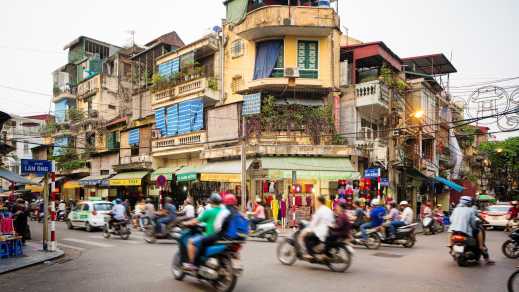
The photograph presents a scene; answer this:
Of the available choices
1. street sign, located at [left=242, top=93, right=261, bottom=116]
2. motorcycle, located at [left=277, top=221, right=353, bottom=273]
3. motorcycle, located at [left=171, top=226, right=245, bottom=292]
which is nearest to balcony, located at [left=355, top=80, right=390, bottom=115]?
street sign, located at [left=242, top=93, right=261, bottom=116]

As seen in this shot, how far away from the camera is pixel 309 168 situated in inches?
828

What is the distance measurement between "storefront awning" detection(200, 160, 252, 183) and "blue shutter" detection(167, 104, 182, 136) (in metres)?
4.59

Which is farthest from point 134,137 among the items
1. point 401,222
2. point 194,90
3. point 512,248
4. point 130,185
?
A: point 512,248

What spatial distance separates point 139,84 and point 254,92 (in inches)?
520

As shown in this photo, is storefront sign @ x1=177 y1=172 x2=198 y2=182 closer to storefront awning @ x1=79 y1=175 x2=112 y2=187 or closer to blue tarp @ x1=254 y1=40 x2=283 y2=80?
blue tarp @ x1=254 y1=40 x2=283 y2=80

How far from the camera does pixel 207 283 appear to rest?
25.0 ft

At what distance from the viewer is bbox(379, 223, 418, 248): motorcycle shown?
13.3 m

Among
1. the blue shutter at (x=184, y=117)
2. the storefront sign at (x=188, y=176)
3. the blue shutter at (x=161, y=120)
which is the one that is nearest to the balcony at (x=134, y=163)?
the blue shutter at (x=161, y=120)

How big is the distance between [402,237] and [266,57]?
1323 cm

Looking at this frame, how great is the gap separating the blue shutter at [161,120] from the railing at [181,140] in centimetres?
72

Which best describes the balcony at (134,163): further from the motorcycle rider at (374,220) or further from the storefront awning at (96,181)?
the motorcycle rider at (374,220)

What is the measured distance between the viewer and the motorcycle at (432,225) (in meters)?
18.7

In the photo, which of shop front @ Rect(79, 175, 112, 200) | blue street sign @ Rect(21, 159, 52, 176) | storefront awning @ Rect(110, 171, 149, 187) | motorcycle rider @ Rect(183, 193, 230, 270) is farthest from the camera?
shop front @ Rect(79, 175, 112, 200)

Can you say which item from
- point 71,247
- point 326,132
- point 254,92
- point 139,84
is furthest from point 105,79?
point 71,247
